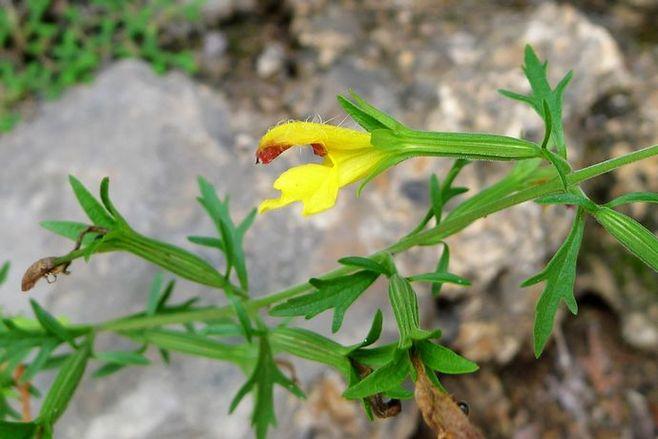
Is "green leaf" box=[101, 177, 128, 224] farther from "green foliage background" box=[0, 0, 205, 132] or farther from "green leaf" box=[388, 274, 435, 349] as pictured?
"green foliage background" box=[0, 0, 205, 132]

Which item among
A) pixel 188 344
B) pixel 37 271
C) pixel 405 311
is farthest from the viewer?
pixel 188 344

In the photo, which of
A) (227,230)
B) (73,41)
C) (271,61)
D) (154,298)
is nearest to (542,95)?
(227,230)

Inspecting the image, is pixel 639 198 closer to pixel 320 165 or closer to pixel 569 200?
pixel 569 200

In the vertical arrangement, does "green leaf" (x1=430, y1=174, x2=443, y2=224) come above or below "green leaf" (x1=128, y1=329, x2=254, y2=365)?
above

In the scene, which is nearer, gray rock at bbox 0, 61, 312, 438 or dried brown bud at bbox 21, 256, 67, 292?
dried brown bud at bbox 21, 256, 67, 292

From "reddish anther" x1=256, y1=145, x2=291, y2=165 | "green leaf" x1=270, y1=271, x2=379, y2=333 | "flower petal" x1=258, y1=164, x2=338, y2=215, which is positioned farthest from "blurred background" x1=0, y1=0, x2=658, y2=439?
"flower petal" x1=258, y1=164, x2=338, y2=215

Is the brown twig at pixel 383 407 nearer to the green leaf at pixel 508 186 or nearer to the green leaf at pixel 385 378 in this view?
the green leaf at pixel 385 378

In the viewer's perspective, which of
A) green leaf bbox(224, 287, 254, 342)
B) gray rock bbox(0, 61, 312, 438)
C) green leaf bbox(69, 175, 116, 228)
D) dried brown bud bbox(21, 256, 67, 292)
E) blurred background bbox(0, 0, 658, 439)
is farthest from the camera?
blurred background bbox(0, 0, 658, 439)
